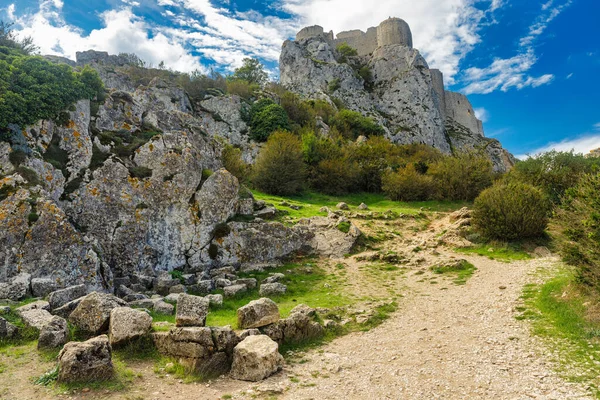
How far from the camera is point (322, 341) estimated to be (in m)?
8.48

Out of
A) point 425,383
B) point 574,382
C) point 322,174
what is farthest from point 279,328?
point 322,174

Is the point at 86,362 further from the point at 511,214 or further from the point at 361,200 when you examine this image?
the point at 361,200

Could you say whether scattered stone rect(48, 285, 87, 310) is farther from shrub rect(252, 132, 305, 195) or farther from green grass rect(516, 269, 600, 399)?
shrub rect(252, 132, 305, 195)

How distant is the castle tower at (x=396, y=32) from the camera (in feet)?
249

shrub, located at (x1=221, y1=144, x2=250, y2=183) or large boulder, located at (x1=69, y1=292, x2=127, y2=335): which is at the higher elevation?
→ shrub, located at (x1=221, y1=144, x2=250, y2=183)

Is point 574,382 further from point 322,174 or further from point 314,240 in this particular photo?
point 322,174

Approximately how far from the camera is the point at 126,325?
711 cm

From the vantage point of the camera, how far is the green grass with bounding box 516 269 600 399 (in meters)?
6.20

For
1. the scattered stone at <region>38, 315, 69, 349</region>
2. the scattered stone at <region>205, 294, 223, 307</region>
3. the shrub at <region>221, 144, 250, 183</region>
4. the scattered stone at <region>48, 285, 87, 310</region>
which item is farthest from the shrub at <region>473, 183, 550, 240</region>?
the scattered stone at <region>38, 315, 69, 349</region>

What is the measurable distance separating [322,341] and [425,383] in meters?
2.76

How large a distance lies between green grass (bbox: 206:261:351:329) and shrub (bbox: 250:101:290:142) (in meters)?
29.6

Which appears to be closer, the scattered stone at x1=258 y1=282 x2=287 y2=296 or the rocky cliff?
the scattered stone at x1=258 y1=282 x2=287 y2=296

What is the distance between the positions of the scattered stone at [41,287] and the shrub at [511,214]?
58.6ft

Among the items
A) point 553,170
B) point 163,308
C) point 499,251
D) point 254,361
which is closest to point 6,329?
point 163,308
